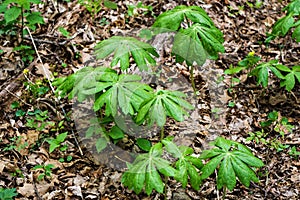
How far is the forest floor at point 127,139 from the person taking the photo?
9.94 feet

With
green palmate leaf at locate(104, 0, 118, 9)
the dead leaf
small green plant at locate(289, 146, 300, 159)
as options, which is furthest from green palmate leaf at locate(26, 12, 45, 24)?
small green plant at locate(289, 146, 300, 159)

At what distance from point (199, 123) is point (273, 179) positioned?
866mm

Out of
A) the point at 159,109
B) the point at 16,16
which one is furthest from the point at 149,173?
the point at 16,16

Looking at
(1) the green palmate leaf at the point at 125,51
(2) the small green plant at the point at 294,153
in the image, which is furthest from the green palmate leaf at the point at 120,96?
(2) the small green plant at the point at 294,153

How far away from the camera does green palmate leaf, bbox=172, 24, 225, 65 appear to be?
304cm

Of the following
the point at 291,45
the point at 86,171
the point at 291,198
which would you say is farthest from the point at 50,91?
the point at 291,45

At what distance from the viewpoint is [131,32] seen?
171 inches

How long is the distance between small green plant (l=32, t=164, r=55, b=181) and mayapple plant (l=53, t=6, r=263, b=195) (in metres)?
0.44

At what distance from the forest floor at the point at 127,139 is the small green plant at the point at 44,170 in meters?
0.03

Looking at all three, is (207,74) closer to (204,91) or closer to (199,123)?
(204,91)

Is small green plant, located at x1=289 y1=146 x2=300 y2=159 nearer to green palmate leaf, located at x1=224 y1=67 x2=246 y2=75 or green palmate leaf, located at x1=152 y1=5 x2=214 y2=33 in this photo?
green palmate leaf, located at x1=224 y1=67 x2=246 y2=75

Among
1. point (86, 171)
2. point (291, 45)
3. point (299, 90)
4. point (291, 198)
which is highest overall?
point (291, 45)

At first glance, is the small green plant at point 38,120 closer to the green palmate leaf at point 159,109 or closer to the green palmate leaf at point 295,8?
the green palmate leaf at point 159,109

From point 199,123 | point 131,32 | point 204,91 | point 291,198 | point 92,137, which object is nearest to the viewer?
point 291,198
